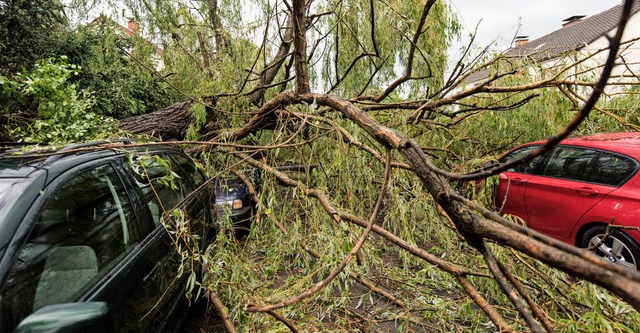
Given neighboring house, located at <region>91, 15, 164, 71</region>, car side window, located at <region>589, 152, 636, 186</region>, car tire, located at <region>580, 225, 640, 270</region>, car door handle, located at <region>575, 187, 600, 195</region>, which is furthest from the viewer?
neighboring house, located at <region>91, 15, 164, 71</region>

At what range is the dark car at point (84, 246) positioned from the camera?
115 centimetres

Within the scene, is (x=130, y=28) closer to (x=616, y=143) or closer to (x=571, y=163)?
(x=571, y=163)

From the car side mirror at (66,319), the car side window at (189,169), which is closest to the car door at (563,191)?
the car side window at (189,169)

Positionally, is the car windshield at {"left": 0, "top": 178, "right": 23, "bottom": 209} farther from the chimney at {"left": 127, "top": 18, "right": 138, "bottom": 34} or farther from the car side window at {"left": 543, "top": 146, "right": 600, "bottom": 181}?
the chimney at {"left": 127, "top": 18, "right": 138, "bottom": 34}

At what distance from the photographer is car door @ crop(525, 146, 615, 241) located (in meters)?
3.45

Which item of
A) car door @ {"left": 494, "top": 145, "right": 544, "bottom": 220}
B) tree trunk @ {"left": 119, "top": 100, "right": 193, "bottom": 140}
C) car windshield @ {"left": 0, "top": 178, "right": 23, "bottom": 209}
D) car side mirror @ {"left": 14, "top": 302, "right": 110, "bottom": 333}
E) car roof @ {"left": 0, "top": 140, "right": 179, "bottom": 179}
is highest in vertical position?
tree trunk @ {"left": 119, "top": 100, "right": 193, "bottom": 140}

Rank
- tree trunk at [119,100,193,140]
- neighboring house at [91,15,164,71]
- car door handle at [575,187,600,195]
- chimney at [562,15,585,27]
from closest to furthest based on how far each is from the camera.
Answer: car door handle at [575,187,600,195], tree trunk at [119,100,193,140], neighboring house at [91,15,164,71], chimney at [562,15,585,27]

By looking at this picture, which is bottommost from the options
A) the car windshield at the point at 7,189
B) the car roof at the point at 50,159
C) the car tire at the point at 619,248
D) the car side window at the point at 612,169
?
the car tire at the point at 619,248

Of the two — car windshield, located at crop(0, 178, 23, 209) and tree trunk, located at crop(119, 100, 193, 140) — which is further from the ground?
tree trunk, located at crop(119, 100, 193, 140)

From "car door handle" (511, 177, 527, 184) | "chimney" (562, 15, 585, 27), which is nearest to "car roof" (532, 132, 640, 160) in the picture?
"car door handle" (511, 177, 527, 184)

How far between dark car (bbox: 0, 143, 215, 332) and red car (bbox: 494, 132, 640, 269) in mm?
2852

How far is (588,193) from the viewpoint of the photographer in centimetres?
341

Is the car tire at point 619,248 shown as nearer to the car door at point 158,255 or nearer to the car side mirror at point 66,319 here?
the car door at point 158,255

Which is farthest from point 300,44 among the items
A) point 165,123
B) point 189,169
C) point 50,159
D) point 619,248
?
point 619,248
